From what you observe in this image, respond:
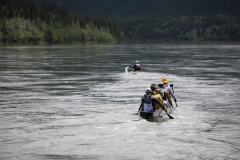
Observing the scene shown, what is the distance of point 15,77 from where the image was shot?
52281 millimetres

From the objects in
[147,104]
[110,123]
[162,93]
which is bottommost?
[110,123]

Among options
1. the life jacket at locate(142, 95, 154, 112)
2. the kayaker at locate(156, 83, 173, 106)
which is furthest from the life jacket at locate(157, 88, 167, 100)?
the life jacket at locate(142, 95, 154, 112)

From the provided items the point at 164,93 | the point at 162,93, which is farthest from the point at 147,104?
the point at 164,93

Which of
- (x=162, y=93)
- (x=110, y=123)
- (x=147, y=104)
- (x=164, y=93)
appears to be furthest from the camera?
(x=164, y=93)

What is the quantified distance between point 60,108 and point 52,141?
975cm

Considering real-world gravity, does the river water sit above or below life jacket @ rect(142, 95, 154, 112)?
below

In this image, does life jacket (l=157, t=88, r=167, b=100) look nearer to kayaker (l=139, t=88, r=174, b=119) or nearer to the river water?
the river water

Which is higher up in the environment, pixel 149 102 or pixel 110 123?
pixel 149 102

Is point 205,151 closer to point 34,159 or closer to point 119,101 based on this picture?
point 34,159

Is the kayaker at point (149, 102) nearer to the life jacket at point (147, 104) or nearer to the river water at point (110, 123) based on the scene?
the life jacket at point (147, 104)

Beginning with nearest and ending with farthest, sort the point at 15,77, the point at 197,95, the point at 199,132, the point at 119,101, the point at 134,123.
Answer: the point at 199,132 → the point at 134,123 → the point at 119,101 → the point at 197,95 → the point at 15,77

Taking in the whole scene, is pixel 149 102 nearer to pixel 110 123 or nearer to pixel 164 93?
pixel 110 123

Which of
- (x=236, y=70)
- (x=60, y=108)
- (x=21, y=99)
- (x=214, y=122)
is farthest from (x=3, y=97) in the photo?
(x=236, y=70)

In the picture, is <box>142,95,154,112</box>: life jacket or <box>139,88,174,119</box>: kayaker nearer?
<box>139,88,174,119</box>: kayaker
